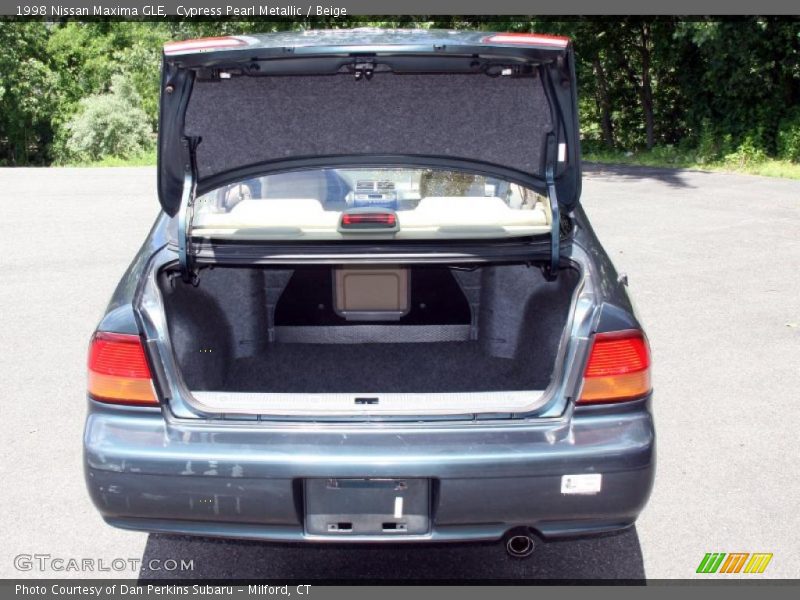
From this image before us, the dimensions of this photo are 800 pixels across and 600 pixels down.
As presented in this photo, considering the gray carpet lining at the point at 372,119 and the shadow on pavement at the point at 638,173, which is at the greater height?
the gray carpet lining at the point at 372,119

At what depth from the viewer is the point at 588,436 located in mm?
2602

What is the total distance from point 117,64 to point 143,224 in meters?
33.5

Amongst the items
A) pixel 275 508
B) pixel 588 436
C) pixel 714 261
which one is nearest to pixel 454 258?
pixel 588 436

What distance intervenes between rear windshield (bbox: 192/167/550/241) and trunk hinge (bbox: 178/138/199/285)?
0.16 ft

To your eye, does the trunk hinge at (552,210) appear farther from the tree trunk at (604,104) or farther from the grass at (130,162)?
the grass at (130,162)

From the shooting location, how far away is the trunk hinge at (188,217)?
112 inches

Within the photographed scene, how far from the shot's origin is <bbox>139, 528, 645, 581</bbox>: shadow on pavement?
125 inches

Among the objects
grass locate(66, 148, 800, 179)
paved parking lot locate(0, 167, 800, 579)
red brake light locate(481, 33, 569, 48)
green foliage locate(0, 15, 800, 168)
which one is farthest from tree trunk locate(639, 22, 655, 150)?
red brake light locate(481, 33, 569, 48)

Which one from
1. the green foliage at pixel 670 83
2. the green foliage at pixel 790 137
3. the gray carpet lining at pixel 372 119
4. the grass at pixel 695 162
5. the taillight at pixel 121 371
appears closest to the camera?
the taillight at pixel 121 371

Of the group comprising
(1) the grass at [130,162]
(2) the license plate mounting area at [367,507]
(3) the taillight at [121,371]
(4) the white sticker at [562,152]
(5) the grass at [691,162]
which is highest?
(4) the white sticker at [562,152]

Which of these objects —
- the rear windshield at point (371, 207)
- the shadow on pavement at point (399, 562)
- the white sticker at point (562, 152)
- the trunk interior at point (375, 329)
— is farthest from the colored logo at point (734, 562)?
the white sticker at point (562, 152)

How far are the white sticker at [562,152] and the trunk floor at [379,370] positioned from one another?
0.81 metres

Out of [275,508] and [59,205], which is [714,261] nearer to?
[275,508]

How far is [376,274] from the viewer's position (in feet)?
12.9
